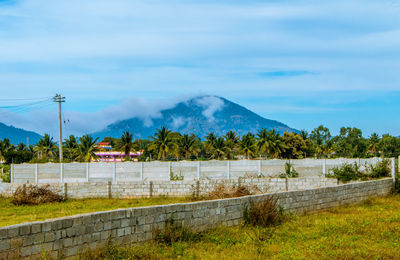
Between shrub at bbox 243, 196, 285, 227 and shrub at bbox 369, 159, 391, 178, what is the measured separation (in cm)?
1174

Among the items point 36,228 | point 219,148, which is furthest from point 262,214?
point 219,148

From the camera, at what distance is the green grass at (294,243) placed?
890cm

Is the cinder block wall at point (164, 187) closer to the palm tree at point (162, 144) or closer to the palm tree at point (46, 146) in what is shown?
the palm tree at point (162, 144)

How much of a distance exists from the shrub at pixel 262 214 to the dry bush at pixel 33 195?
1350 cm

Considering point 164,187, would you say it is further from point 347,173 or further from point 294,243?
point 294,243

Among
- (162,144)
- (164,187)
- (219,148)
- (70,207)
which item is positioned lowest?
(70,207)

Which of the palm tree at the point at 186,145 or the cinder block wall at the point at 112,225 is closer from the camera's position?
the cinder block wall at the point at 112,225

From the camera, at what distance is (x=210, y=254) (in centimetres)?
909

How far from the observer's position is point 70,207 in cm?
1992

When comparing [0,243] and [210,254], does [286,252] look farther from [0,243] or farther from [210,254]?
[0,243]

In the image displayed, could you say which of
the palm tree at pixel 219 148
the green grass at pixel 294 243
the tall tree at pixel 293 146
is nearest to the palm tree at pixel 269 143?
the tall tree at pixel 293 146

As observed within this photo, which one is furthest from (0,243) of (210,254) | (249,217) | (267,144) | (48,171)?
(267,144)

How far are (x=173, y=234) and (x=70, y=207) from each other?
11.3m

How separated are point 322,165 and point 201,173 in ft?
22.0
